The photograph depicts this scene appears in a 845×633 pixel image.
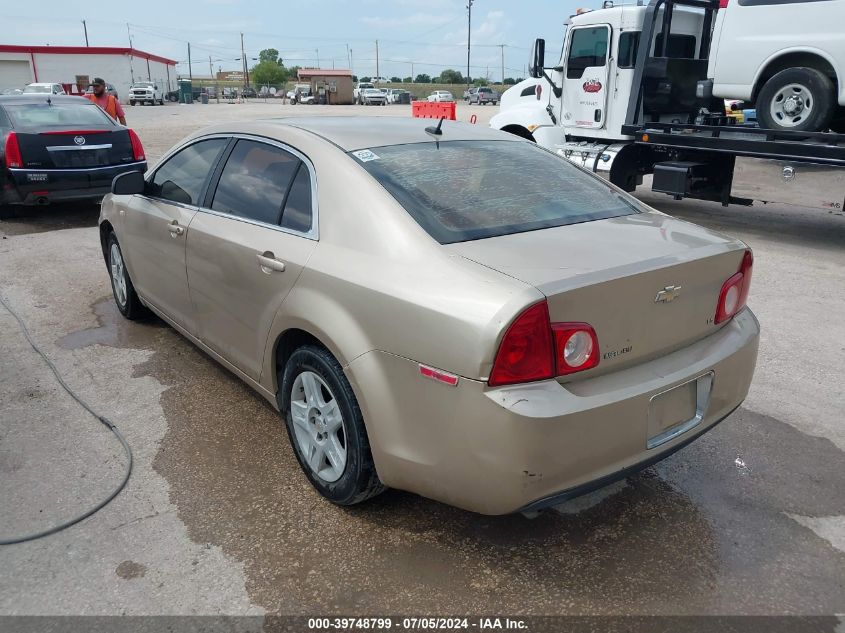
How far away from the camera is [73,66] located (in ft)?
218

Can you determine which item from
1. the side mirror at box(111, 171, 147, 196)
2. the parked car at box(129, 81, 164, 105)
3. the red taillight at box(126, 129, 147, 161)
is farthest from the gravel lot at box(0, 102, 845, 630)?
the parked car at box(129, 81, 164, 105)

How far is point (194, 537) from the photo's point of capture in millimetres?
2846

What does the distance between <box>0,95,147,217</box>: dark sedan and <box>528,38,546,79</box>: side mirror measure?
19.3 feet

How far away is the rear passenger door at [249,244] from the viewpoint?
10.2ft

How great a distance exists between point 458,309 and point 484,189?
99 cm

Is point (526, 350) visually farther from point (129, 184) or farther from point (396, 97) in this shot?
point (396, 97)

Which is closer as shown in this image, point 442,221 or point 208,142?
point 442,221

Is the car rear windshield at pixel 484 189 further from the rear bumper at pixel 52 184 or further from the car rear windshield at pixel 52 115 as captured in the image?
the car rear windshield at pixel 52 115

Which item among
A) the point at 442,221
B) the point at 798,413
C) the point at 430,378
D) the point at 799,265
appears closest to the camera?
the point at 430,378

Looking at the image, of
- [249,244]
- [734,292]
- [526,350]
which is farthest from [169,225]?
[734,292]

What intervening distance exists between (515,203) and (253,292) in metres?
1.28

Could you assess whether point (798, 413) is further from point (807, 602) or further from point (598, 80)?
point (598, 80)

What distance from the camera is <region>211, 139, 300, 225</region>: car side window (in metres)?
3.30

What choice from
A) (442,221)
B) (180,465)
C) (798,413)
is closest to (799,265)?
(798,413)
